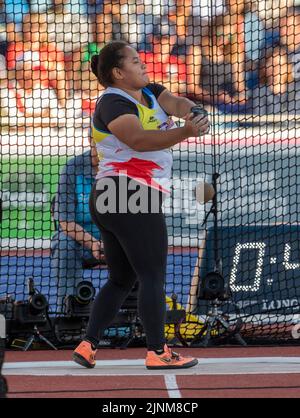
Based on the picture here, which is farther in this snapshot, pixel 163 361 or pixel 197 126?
pixel 163 361

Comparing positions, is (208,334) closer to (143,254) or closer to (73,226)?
(73,226)

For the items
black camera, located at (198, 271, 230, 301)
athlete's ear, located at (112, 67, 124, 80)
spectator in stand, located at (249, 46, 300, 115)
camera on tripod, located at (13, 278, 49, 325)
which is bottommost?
camera on tripod, located at (13, 278, 49, 325)

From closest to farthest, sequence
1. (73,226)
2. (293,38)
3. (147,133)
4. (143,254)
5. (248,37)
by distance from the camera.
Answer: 1. (147,133)
2. (143,254)
3. (73,226)
4. (293,38)
5. (248,37)

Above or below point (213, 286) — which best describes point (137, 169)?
above

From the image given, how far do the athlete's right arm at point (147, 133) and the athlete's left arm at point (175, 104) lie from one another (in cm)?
20

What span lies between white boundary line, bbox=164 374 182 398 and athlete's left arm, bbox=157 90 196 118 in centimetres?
128

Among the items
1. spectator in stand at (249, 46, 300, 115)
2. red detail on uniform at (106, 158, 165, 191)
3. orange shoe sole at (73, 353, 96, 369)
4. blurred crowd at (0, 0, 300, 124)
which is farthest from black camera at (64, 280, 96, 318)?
spectator in stand at (249, 46, 300, 115)

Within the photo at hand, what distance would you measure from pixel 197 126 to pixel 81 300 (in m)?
2.82

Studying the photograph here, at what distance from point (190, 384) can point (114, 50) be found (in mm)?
1771

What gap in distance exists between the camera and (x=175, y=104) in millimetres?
5363

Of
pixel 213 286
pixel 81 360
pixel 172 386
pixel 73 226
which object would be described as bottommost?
pixel 213 286

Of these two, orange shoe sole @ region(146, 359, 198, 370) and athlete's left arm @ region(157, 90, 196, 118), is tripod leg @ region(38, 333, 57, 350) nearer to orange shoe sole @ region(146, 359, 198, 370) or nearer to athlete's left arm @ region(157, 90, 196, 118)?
orange shoe sole @ region(146, 359, 198, 370)

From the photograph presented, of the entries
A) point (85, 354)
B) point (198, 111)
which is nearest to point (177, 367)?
point (85, 354)

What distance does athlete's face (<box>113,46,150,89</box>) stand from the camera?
541cm
